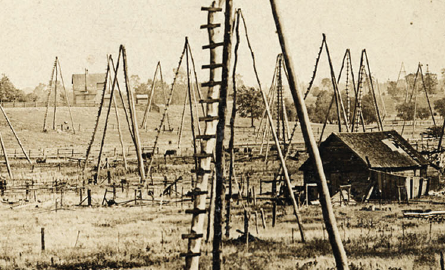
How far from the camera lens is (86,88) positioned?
93375 millimetres

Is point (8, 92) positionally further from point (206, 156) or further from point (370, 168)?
point (206, 156)

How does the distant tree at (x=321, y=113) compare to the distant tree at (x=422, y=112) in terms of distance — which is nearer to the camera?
the distant tree at (x=422, y=112)

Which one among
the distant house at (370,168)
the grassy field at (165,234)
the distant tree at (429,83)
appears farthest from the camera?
the distant tree at (429,83)

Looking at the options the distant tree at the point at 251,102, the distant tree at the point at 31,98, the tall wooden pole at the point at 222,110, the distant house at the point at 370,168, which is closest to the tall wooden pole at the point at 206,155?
the tall wooden pole at the point at 222,110

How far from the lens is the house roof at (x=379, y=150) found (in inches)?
1019

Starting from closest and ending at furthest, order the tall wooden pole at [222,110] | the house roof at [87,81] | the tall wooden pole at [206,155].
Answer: the tall wooden pole at [206,155] → the tall wooden pole at [222,110] → the house roof at [87,81]

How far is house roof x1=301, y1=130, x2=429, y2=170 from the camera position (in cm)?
2589

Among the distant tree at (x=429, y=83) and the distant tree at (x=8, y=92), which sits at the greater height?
the distant tree at (x=429, y=83)

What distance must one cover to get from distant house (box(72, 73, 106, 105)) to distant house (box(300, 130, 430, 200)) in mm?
72834

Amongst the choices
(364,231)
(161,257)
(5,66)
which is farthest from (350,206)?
(5,66)

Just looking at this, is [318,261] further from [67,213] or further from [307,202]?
[67,213]

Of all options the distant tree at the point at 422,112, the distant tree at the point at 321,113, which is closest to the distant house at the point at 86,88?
the distant tree at the point at 321,113

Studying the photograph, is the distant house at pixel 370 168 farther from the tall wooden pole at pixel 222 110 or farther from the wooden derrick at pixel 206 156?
Result: the wooden derrick at pixel 206 156

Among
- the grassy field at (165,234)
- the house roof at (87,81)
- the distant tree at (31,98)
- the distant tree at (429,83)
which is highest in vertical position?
the distant tree at (429,83)
